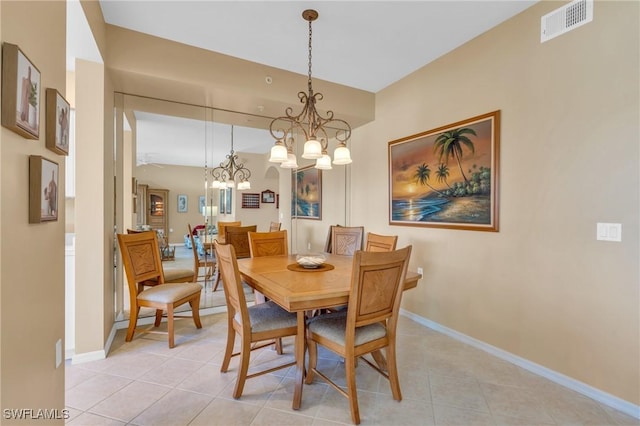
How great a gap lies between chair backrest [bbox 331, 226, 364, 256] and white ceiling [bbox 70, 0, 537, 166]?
1.88 meters

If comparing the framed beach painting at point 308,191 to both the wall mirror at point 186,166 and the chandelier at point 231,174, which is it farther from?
the chandelier at point 231,174

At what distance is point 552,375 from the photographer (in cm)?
221

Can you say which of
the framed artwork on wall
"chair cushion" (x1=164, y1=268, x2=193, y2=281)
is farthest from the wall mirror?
the framed artwork on wall

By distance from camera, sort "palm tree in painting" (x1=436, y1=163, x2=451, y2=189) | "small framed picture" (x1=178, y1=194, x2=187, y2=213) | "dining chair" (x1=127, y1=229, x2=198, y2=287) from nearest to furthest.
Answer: "palm tree in painting" (x1=436, y1=163, x2=451, y2=189), "dining chair" (x1=127, y1=229, x2=198, y2=287), "small framed picture" (x1=178, y1=194, x2=187, y2=213)

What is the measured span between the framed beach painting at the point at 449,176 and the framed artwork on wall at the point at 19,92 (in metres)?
3.01

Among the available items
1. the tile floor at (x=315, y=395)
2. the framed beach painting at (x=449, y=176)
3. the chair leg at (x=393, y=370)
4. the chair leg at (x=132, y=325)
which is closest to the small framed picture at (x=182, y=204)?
the chair leg at (x=132, y=325)

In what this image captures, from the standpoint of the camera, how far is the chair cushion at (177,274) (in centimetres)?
333

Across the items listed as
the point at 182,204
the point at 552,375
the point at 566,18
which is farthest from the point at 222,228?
the point at 566,18

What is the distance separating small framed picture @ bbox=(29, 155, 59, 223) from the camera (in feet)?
3.79

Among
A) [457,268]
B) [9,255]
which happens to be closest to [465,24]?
[457,268]

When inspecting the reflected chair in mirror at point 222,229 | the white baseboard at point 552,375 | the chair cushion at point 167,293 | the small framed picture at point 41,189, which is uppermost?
the small framed picture at point 41,189

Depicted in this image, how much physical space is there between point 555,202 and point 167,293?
3.37m

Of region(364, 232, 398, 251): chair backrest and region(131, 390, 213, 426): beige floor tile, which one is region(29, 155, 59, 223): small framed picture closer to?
region(131, 390, 213, 426): beige floor tile

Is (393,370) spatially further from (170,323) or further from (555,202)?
(170,323)
